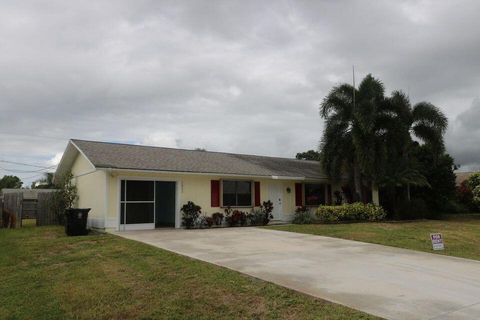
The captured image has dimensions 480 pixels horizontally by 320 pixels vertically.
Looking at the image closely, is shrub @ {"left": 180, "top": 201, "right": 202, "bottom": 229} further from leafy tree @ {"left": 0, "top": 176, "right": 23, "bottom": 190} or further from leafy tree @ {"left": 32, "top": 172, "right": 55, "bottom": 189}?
leafy tree @ {"left": 0, "top": 176, "right": 23, "bottom": 190}

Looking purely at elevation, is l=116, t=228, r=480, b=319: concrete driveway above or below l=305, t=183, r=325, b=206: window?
below

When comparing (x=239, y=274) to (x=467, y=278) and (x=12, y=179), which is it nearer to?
(x=467, y=278)

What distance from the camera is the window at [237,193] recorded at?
2055 centimetres

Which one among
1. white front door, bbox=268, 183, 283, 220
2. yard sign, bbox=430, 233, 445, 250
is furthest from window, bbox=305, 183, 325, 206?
yard sign, bbox=430, 233, 445, 250

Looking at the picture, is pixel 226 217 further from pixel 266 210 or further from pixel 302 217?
pixel 302 217

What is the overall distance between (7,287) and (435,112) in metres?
22.6

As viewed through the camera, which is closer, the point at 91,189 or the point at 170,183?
the point at 91,189

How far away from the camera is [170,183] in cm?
2025

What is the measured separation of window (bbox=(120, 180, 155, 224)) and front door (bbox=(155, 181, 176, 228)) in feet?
5.42

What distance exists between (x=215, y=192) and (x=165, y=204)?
8.87 ft

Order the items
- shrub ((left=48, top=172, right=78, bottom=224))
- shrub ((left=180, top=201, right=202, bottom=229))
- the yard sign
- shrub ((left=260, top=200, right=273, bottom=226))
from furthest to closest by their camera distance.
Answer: shrub ((left=260, top=200, right=273, bottom=226)), shrub ((left=48, top=172, right=78, bottom=224)), shrub ((left=180, top=201, right=202, bottom=229)), the yard sign

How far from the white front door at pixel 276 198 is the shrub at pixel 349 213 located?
1.96m

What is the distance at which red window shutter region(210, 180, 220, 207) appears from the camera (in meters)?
20.0

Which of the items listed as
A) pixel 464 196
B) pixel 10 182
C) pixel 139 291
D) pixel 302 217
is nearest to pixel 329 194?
pixel 302 217
